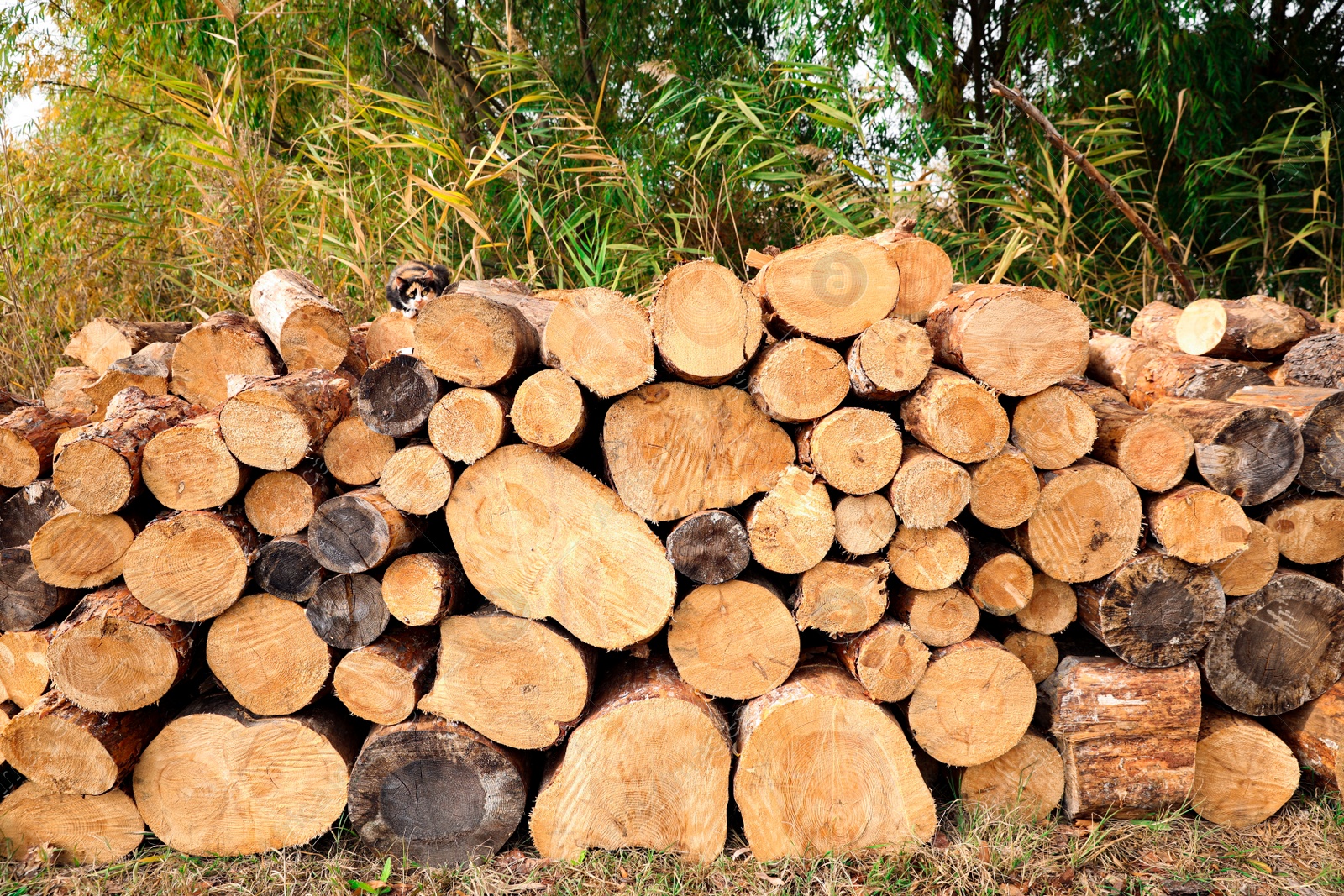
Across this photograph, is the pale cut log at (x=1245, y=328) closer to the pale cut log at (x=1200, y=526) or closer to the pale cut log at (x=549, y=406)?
the pale cut log at (x=1200, y=526)

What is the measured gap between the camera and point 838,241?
1.88m

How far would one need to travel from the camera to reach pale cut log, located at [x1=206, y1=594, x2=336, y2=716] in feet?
6.35

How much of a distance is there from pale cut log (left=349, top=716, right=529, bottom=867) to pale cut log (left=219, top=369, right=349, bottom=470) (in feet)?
2.46

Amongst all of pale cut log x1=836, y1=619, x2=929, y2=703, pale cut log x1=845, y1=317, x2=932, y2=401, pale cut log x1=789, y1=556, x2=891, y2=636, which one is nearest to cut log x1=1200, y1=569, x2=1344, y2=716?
pale cut log x1=836, y1=619, x2=929, y2=703

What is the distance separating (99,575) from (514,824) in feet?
4.15

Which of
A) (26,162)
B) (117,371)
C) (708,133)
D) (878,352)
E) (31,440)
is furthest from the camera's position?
(26,162)

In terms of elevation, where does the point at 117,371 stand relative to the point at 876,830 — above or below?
above

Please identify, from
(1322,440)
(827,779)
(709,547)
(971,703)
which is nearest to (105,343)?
(709,547)

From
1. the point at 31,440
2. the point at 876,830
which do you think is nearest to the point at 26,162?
the point at 31,440

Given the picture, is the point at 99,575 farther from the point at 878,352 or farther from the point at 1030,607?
the point at 1030,607

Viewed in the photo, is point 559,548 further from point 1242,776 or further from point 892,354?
point 1242,776

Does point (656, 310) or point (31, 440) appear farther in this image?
point (31, 440)

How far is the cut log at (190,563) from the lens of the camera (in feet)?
6.12

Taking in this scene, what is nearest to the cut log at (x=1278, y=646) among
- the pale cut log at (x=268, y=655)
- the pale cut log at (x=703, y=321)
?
the pale cut log at (x=703, y=321)
